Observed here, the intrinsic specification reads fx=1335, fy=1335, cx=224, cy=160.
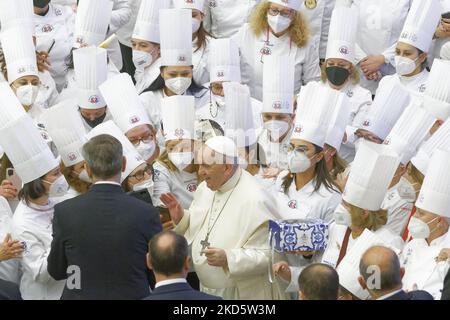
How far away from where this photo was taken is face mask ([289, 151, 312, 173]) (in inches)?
320

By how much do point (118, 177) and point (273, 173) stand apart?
193 cm

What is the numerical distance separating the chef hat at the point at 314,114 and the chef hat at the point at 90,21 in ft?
6.75

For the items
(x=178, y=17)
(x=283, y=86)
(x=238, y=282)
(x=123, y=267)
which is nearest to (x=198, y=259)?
(x=238, y=282)

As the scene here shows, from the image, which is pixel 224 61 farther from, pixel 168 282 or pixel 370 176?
pixel 168 282

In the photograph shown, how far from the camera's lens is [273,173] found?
860 centimetres

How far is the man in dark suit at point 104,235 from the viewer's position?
673 cm

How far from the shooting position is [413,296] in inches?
259

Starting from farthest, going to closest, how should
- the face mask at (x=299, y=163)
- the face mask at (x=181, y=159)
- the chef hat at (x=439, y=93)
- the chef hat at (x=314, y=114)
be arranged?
1. the chef hat at (x=439, y=93)
2. the face mask at (x=181, y=159)
3. the chef hat at (x=314, y=114)
4. the face mask at (x=299, y=163)

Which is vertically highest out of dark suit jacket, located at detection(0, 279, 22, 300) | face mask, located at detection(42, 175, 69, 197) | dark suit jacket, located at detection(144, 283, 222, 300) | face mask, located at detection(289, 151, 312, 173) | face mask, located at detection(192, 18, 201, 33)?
dark suit jacket, located at detection(144, 283, 222, 300)

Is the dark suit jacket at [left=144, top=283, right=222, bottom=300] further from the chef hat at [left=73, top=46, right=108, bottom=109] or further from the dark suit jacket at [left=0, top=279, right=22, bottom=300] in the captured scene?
the chef hat at [left=73, top=46, right=108, bottom=109]

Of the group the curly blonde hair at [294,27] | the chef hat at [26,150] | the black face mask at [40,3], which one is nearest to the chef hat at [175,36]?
the curly blonde hair at [294,27]

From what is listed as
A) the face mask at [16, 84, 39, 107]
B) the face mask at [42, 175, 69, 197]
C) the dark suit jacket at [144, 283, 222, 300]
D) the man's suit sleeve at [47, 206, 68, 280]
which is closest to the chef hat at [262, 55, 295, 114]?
the face mask at [16, 84, 39, 107]

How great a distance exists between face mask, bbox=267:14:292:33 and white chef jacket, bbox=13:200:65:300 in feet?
9.57

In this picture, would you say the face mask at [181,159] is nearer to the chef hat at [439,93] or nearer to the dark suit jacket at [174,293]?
the chef hat at [439,93]
